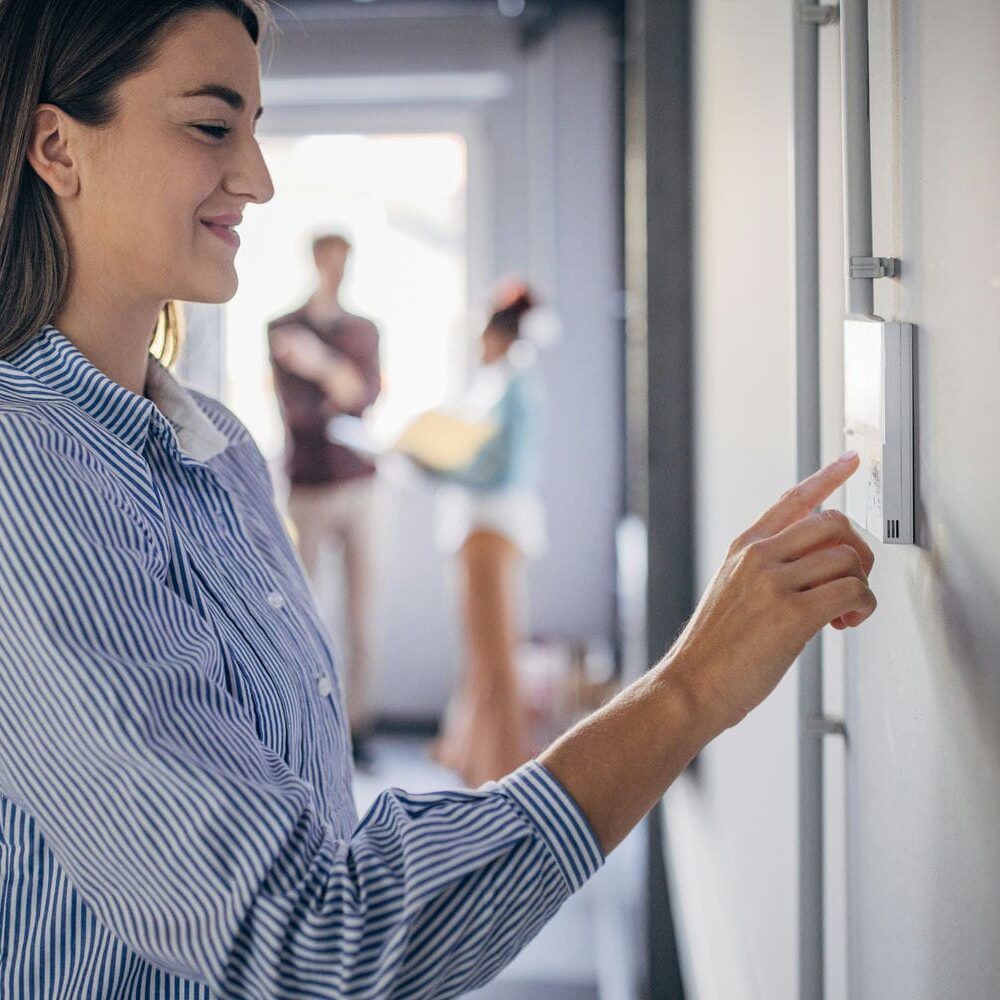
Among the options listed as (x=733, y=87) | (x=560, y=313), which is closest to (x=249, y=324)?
(x=560, y=313)

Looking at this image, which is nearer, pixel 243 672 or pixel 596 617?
pixel 243 672

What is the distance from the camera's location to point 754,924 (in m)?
1.72

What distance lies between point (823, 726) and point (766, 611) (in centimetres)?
40

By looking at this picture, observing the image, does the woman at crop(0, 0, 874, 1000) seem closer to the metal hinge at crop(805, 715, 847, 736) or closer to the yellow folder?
the metal hinge at crop(805, 715, 847, 736)

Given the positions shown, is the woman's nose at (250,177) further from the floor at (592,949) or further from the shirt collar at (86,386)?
the floor at (592,949)

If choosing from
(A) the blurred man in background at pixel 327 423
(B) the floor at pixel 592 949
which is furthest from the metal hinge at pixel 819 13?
(A) the blurred man in background at pixel 327 423

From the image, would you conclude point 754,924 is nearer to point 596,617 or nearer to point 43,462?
point 43,462

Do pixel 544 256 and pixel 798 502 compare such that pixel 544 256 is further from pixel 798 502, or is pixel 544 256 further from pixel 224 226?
pixel 798 502

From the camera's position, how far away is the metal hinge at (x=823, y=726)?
1.15m

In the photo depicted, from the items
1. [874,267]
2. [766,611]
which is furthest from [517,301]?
[766,611]

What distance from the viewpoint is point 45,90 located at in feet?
3.40

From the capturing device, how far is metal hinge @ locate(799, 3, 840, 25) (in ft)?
3.62

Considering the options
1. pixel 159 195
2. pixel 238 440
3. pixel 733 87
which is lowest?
pixel 238 440

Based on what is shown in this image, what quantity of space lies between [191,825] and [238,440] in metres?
0.59
